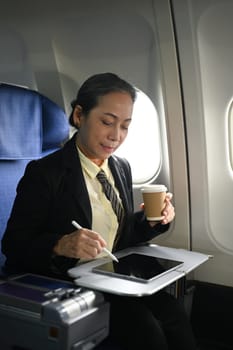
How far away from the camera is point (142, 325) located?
6.00 feet

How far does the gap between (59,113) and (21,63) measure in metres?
0.53

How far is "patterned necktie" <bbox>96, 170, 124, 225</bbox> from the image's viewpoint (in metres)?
2.19

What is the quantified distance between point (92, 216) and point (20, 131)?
24.4 inches

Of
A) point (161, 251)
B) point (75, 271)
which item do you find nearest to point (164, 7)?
point (161, 251)

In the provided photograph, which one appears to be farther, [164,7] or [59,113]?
[59,113]

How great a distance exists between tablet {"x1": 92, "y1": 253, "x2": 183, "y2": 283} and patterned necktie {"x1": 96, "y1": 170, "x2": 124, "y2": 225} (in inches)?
8.0

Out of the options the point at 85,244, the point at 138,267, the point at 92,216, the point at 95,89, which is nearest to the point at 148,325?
the point at 138,267

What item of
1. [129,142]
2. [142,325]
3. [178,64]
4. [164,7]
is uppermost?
[164,7]

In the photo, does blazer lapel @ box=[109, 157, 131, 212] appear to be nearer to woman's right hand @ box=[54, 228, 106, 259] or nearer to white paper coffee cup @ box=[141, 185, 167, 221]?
white paper coffee cup @ box=[141, 185, 167, 221]

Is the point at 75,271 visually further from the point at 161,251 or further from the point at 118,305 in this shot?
the point at 161,251

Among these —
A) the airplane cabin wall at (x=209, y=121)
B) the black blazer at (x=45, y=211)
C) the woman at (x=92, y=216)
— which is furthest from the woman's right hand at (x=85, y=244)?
the airplane cabin wall at (x=209, y=121)

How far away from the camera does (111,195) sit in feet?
7.23

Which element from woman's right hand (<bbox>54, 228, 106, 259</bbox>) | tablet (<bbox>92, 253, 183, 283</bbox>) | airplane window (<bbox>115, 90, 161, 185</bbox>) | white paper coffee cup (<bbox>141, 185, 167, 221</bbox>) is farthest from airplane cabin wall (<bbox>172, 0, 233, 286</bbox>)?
woman's right hand (<bbox>54, 228, 106, 259</bbox>)

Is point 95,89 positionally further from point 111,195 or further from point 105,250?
point 105,250
